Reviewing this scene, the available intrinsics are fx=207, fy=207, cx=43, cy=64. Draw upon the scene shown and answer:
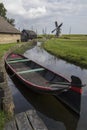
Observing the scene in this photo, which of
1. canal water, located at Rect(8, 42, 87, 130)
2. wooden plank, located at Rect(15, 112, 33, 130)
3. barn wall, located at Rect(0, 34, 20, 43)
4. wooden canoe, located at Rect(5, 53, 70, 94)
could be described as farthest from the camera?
barn wall, located at Rect(0, 34, 20, 43)

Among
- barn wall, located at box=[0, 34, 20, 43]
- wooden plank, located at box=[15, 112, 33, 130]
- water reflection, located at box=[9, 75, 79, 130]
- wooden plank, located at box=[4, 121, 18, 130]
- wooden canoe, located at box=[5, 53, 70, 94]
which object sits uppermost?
wooden plank, located at box=[15, 112, 33, 130]

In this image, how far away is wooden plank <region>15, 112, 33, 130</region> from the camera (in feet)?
17.5

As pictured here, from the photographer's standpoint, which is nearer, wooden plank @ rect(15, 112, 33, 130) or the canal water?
wooden plank @ rect(15, 112, 33, 130)

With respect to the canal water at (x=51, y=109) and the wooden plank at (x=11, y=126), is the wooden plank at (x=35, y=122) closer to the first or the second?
the wooden plank at (x=11, y=126)

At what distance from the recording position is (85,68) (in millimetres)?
17609

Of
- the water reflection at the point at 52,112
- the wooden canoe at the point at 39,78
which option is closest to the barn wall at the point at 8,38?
the wooden canoe at the point at 39,78

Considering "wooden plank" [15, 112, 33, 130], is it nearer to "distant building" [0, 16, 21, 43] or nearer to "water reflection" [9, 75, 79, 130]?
"water reflection" [9, 75, 79, 130]

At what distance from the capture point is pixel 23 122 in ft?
18.4

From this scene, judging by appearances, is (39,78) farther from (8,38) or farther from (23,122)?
(8,38)

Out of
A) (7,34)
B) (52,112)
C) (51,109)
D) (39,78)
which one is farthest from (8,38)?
(52,112)

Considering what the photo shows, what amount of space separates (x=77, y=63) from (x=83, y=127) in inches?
522

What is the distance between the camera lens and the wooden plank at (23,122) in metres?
5.34

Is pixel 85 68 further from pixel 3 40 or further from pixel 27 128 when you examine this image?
pixel 3 40

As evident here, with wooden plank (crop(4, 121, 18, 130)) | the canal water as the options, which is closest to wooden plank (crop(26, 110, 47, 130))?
wooden plank (crop(4, 121, 18, 130))
